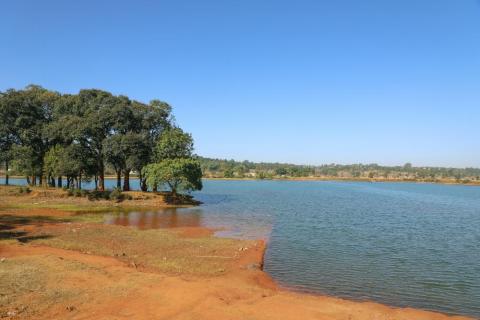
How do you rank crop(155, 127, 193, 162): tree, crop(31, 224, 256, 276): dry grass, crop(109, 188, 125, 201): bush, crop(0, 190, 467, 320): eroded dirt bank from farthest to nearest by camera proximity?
crop(155, 127, 193, 162): tree → crop(109, 188, 125, 201): bush → crop(31, 224, 256, 276): dry grass → crop(0, 190, 467, 320): eroded dirt bank

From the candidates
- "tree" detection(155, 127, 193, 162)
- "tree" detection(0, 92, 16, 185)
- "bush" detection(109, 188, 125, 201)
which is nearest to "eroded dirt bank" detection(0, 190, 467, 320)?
"bush" detection(109, 188, 125, 201)

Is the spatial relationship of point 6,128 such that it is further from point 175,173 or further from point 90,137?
point 175,173

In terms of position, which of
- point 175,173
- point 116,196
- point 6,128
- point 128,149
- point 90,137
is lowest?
point 116,196

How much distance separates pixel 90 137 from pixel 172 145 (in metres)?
12.4

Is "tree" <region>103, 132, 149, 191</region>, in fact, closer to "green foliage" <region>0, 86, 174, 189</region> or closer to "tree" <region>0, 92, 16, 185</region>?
"green foliage" <region>0, 86, 174, 189</region>

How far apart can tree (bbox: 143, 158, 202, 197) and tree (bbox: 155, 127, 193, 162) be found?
2159 millimetres

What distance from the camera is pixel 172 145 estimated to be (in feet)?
189

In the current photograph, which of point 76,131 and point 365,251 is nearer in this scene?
point 365,251

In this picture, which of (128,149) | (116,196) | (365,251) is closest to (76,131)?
(128,149)

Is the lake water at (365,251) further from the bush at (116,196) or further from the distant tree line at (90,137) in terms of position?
the distant tree line at (90,137)

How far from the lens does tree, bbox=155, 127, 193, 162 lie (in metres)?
57.4

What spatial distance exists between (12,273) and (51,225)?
17.1 metres

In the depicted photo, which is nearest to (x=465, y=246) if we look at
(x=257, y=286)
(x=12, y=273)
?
(x=257, y=286)

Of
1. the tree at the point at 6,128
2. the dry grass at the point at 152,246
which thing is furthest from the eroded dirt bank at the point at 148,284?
the tree at the point at 6,128
